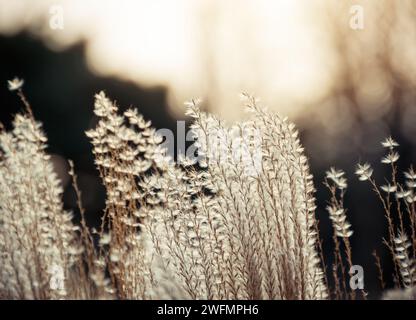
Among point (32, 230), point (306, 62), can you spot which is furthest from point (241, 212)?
point (306, 62)

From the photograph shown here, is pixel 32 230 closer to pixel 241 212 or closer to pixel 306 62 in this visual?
pixel 241 212

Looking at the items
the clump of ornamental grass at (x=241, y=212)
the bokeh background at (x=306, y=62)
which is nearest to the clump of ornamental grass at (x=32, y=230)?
the clump of ornamental grass at (x=241, y=212)

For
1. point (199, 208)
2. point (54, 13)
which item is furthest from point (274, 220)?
point (54, 13)

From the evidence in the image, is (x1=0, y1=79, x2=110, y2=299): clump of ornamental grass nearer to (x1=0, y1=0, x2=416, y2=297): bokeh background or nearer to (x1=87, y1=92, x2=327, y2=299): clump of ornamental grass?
(x1=87, y1=92, x2=327, y2=299): clump of ornamental grass

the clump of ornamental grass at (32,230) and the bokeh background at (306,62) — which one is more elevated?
the bokeh background at (306,62)

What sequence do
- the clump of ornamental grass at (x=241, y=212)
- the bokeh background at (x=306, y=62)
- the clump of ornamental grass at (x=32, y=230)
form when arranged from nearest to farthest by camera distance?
the clump of ornamental grass at (x=241, y=212) < the clump of ornamental grass at (x=32, y=230) < the bokeh background at (x=306, y=62)

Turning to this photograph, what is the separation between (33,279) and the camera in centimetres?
299

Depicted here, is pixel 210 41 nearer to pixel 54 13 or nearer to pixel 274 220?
pixel 54 13

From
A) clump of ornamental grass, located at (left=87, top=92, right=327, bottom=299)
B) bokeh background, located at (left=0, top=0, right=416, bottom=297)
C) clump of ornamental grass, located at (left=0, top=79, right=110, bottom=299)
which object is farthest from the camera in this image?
bokeh background, located at (left=0, top=0, right=416, bottom=297)

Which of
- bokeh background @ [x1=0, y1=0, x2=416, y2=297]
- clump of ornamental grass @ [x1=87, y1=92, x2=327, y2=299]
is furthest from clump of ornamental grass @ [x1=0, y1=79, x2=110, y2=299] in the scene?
bokeh background @ [x1=0, y1=0, x2=416, y2=297]

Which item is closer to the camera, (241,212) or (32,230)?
(241,212)

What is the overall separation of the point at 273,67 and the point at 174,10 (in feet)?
4.29

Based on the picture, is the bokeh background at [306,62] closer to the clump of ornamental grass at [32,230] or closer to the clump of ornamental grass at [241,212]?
the clump of ornamental grass at [32,230]

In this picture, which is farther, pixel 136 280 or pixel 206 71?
pixel 206 71
